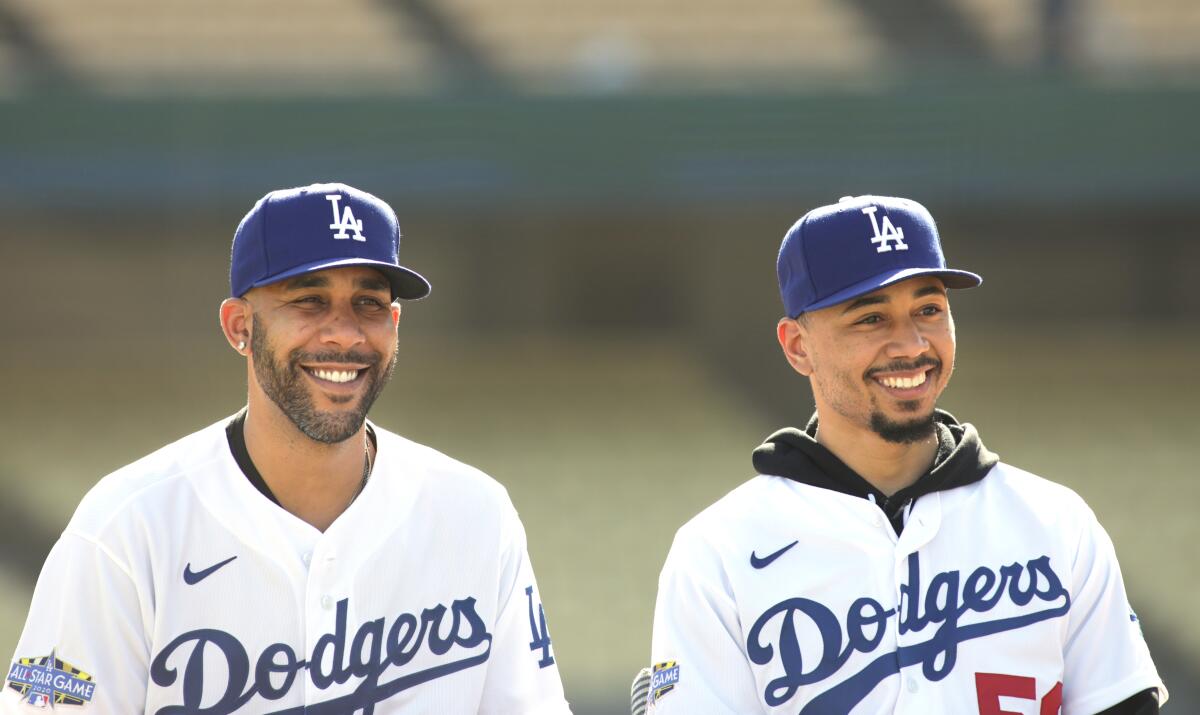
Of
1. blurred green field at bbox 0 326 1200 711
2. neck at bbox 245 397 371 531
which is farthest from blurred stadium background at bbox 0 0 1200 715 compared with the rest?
neck at bbox 245 397 371 531

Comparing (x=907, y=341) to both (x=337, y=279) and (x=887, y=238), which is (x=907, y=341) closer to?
(x=887, y=238)

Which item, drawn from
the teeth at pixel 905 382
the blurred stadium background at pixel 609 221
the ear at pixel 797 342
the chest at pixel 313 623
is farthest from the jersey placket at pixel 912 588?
the blurred stadium background at pixel 609 221

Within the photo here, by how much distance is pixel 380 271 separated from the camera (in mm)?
2691

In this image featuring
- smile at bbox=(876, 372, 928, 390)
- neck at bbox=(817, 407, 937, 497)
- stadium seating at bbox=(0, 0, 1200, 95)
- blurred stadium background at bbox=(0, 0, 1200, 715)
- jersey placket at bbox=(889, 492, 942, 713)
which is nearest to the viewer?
jersey placket at bbox=(889, 492, 942, 713)

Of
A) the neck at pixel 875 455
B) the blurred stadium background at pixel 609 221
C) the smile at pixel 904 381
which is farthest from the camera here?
the blurred stadium background at pixel 609 221

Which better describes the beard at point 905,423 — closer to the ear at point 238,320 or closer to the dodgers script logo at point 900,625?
the dodgers script logo at point 900,625

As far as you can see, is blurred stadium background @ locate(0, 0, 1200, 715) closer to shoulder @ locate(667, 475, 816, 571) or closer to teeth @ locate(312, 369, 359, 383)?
shoulder @ locate(667, 475, 816, 571)

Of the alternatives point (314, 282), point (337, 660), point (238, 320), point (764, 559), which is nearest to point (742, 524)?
point (764, 559)

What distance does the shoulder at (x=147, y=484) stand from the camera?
2590mm

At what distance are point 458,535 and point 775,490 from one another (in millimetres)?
613

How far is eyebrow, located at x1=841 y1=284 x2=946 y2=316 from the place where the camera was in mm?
2604

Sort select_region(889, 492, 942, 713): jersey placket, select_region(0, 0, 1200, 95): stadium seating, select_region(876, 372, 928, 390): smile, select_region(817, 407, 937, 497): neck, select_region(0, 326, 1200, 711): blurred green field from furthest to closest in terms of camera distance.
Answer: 1. select_region(0, 326, 1200, 711): blurred green field
2. select_region(0, 0, 1200, 95): stadium seating
3. select_region(817, 407, 937, 497): neck
4. select_region(876, 372, 928, 390): smile
5. select_region(889, 492, 942, 713): jersey placket

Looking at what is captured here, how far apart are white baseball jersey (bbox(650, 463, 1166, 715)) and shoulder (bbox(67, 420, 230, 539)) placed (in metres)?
0.91

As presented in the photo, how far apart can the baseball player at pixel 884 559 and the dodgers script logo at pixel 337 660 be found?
1.27ft
